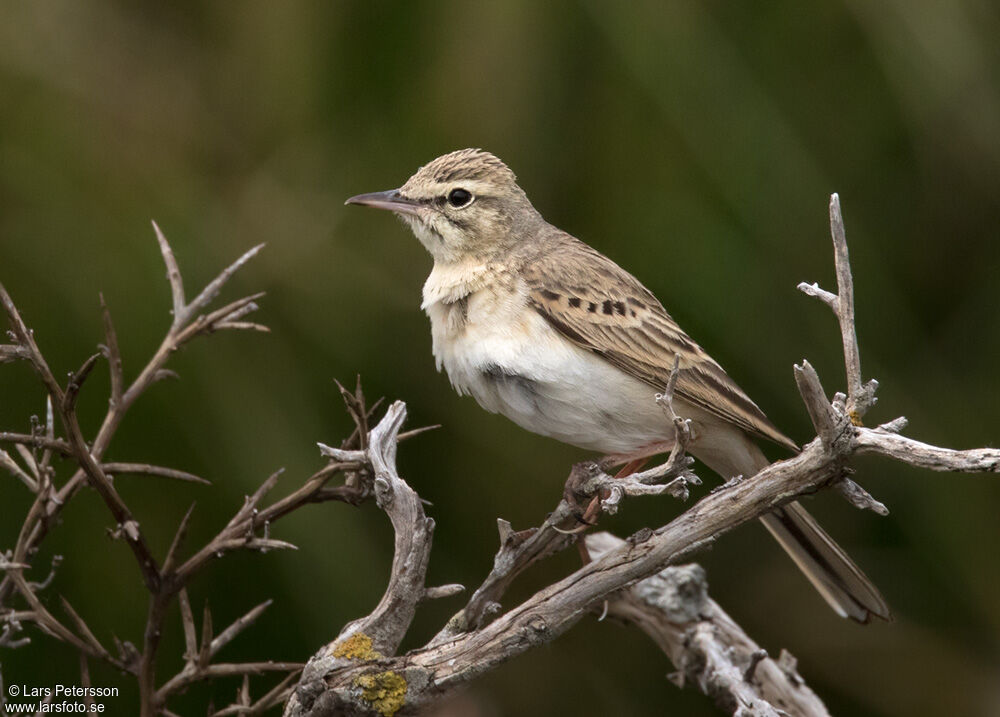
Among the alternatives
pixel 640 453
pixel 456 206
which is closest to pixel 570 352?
pixel 640 453

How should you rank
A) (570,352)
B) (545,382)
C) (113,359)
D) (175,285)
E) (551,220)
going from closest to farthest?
(113,359) < (175,285) < (545,382) < (570,352) < (551,220)

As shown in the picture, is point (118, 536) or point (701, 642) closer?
point (118, 536)

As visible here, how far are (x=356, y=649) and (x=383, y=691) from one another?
0.38 ft

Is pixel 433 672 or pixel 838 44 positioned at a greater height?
pixel 838 44

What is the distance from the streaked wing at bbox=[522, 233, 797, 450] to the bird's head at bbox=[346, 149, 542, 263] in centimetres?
19

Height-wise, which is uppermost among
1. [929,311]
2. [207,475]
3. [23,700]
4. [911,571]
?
[207,475]

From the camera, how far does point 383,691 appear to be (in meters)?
2.68

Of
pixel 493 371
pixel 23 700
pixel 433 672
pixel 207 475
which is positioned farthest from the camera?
pixel 207 475

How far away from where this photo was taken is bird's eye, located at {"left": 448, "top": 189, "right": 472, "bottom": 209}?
405 cm

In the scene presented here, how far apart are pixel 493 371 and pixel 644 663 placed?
1.88 metres

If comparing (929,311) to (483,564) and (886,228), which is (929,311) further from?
(483,564)

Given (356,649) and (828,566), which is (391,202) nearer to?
(356,649)

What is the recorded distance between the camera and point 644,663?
192 inches

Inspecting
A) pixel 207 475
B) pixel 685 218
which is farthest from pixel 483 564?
pixel 685 218
